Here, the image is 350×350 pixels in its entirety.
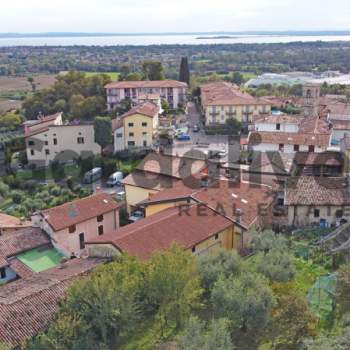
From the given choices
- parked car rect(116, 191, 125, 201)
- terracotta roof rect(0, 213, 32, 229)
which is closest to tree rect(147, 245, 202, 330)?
terracotta roof rect(0, 213, 32, 229)

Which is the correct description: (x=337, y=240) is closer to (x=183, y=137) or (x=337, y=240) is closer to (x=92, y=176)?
(x=92, y=176)

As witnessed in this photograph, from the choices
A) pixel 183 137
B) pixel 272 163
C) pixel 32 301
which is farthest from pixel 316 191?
pixel 183 137

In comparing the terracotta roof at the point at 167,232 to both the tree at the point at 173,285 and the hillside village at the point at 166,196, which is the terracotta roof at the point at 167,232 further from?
the tree at the point at 173,285

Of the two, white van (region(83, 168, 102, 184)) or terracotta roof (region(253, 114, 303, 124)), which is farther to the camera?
terracotta roof (region(253, 114, 303, 124))

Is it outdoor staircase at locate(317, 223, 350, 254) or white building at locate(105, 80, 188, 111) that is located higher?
white building at locate(105, 80, 188, 111)

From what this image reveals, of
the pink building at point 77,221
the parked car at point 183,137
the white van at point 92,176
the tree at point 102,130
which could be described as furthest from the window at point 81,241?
the parked car at point 183,137

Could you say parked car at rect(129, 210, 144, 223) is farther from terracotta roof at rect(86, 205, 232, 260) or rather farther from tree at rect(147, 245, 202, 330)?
tree at rect(147, 245, 202, 330)
